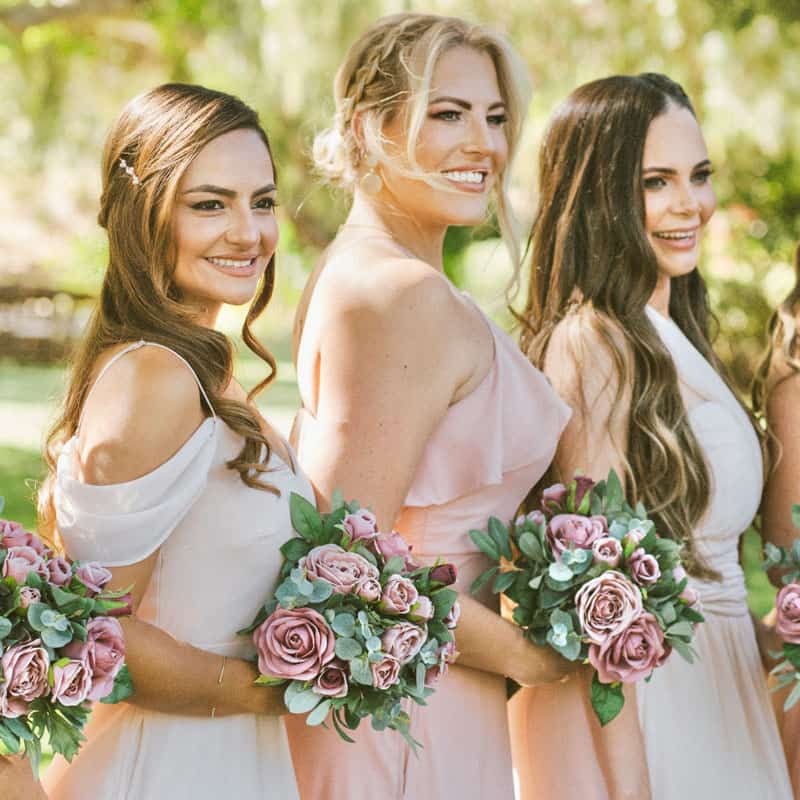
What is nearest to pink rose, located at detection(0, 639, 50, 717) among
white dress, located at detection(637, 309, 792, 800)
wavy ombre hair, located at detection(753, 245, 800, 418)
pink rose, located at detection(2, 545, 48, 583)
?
pink rose, located at detection(2, 545, 48, 583)

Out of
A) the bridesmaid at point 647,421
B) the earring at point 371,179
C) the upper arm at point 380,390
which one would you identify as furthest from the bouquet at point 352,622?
the earring at point 371,179

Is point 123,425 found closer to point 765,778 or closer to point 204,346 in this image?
point 204,346

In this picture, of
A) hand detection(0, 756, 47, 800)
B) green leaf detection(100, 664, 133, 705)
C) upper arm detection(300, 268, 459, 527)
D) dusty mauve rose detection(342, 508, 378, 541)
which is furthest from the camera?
upper arm detection(300, 268, 459, 527)

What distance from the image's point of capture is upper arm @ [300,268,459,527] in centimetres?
325

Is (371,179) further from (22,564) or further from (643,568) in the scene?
(22,564)

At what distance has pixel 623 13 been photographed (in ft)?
41.4

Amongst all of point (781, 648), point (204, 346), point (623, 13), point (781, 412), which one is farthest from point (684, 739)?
point (623, 13)

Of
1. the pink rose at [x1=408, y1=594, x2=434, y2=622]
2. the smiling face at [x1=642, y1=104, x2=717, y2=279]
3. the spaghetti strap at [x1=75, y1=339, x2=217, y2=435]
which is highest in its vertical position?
the smiling face at [x1=642, y1=104, x2=717, y2=279]

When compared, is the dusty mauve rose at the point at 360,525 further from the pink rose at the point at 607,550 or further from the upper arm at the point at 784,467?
the upper arm at the point at 784,467

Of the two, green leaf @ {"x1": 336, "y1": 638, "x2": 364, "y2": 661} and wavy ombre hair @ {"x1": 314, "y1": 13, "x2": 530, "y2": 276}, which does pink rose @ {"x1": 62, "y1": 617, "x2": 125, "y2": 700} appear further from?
wavy ombre hair @ {"x1": 314, "y1": 13, "x2": 530, "y2": 276}

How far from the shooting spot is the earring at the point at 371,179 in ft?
11.7

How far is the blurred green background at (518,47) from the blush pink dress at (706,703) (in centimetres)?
545

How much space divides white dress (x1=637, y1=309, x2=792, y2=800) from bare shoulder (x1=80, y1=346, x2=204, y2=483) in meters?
1.59

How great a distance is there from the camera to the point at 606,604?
129 inches
